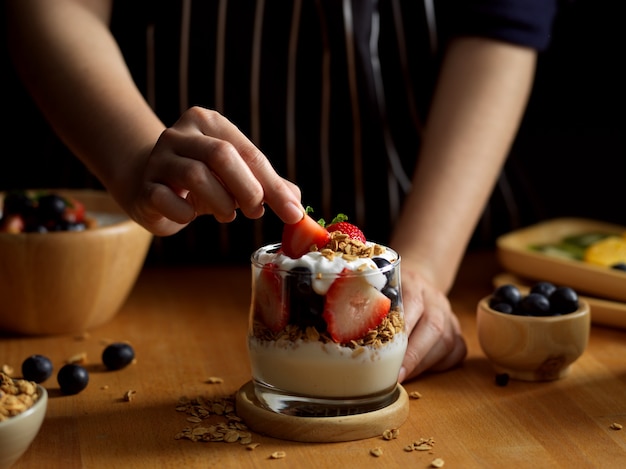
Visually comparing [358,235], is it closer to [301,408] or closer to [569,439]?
[301,408]

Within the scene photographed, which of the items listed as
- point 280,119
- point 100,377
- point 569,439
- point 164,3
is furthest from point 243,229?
point 569,439

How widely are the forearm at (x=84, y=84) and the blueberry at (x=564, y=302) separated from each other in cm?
66

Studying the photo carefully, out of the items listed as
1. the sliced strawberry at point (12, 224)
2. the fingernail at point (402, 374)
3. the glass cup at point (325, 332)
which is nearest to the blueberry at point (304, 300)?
the glass cup at point (325, 332)

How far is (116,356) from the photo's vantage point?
1.40 meters

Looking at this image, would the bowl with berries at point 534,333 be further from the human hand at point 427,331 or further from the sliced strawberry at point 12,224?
the sliced strawberry at point 12,224

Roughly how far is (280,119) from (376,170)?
0.76 ft

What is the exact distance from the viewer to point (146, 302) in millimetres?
1744

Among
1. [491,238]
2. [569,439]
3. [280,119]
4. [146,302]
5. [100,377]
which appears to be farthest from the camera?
[491,238]

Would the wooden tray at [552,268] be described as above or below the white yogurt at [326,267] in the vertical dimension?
below

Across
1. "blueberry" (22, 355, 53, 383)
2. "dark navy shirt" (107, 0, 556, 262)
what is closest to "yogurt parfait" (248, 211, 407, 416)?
"blueberry" (22, 355, 53, 383)

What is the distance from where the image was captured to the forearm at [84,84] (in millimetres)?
1349

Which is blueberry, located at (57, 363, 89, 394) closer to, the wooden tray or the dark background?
the wooden tray

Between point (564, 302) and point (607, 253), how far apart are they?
37cm

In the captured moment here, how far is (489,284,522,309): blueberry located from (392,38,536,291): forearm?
14cm
